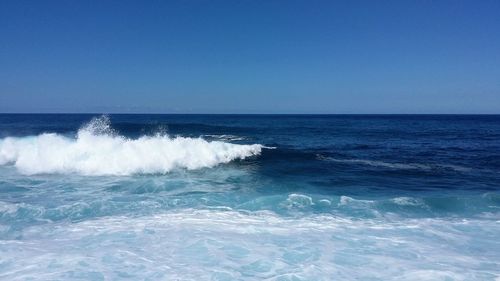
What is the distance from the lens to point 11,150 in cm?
1936

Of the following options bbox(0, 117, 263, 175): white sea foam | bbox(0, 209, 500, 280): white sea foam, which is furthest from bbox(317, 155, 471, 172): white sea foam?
bbox(0, 209, 500, 280): white sea foam

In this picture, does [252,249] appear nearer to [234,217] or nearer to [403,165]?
[234,217]

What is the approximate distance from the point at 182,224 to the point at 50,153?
12.4 m

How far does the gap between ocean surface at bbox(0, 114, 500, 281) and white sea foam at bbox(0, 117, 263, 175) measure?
4.0 inches

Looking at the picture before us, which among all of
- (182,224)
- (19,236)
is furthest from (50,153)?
(182,224)

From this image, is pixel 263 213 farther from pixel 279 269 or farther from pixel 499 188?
pixel 499 188

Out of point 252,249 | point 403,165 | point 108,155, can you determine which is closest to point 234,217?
point 252,249

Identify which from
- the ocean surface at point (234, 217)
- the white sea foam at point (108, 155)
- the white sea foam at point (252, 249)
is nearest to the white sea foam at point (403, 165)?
the ocean surface at point (234, 217)

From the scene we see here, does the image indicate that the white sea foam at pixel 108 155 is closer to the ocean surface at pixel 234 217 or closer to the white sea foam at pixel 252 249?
the ocean surface at pixel 234 217

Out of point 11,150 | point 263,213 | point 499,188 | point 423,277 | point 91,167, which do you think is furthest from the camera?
point 11,150

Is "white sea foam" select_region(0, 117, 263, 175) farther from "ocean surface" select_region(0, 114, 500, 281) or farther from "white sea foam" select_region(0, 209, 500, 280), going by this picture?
"white sea foam" select_region(0, 209, 500, 280)

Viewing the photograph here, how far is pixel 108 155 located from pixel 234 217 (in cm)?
1034

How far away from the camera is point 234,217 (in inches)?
381

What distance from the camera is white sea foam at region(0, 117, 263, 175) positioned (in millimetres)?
16516
